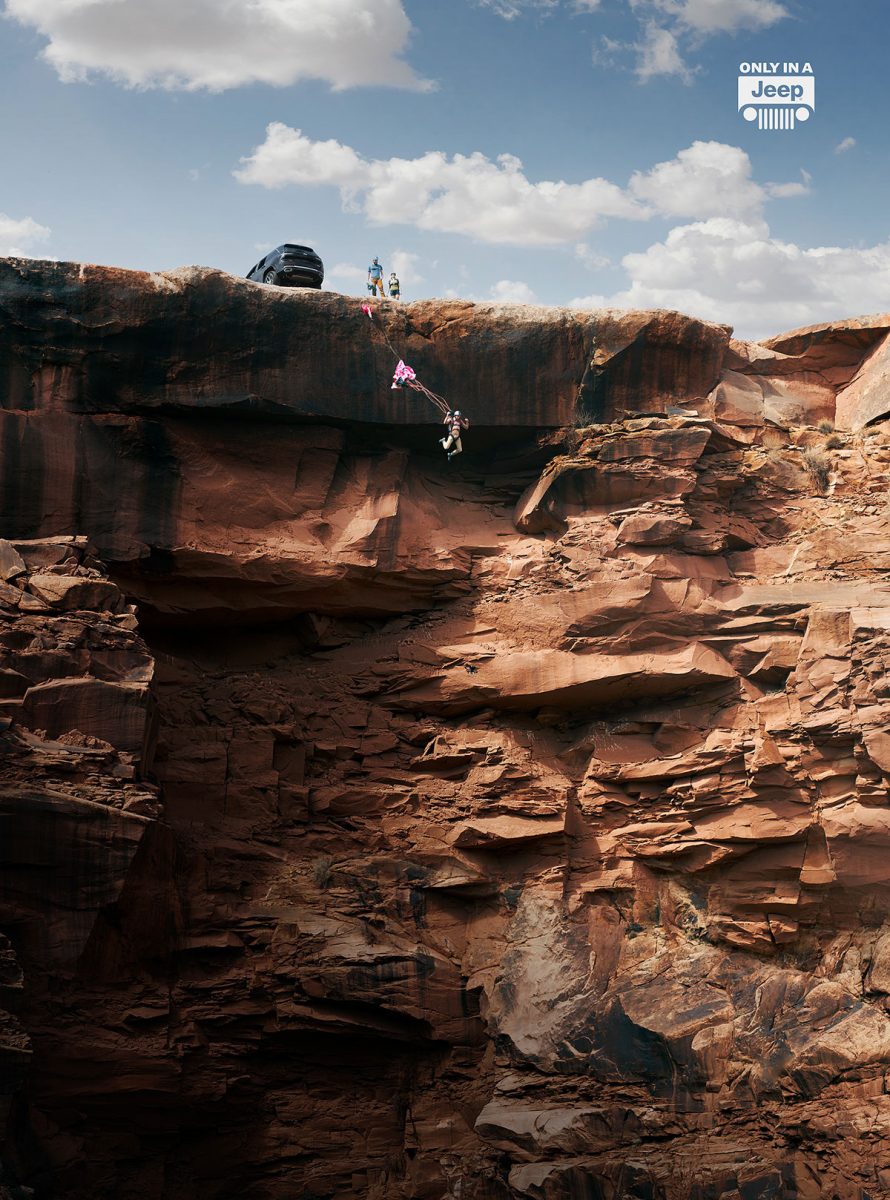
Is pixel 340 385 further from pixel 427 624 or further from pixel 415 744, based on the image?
pixel 415 744

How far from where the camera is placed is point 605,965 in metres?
18.5

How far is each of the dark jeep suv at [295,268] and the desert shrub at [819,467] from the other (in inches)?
337

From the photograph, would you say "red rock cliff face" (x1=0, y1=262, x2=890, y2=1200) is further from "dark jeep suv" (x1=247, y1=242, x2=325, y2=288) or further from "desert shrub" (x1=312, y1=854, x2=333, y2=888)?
"dark jeep suv" (x1=247, y1=242, x2=325, y2=288)

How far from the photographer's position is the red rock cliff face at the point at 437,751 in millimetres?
16750

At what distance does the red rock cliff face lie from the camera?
16.8 m

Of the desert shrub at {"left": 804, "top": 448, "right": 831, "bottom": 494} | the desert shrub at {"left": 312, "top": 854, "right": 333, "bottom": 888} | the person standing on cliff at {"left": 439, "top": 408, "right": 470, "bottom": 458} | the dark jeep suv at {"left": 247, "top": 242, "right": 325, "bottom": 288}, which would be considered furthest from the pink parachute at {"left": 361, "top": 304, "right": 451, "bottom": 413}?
the desert shrub at {"left": 312, "top": 854, "right": 333, "bottom": 888}

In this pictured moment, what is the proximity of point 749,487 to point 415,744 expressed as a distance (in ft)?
A: 21.9

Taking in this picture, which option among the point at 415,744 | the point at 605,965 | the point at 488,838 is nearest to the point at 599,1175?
the point at 605,965

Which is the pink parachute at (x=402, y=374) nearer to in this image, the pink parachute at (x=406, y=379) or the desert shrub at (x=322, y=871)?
the pink parachute at (x=406, y=379)

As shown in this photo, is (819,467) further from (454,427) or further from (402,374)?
(402,374)

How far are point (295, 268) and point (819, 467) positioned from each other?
9088mm

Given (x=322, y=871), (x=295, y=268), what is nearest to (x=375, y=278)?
(x=295, y=268)

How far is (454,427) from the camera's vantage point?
789 inches

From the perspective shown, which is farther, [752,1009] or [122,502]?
[122,502]
